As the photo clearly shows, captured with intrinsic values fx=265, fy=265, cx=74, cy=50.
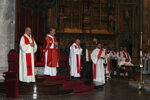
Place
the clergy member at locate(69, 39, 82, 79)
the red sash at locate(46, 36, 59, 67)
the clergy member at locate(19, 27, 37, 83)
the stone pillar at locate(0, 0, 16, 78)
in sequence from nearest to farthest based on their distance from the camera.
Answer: the clergy member at locate(19, 27, 37, 83) → the red sash at locate(46, 36, 59, 67) → the stone pillar at locate(0, 0, 16, 78) → the clergy member at locate(69, 39, 82, 79)

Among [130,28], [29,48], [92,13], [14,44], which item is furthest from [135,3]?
[29,48]

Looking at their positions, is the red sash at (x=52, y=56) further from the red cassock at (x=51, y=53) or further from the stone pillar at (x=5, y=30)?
the stone pillar at (x=5, y=30)

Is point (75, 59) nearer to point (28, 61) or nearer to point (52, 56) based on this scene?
point (52, 56)

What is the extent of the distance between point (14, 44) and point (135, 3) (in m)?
13.3

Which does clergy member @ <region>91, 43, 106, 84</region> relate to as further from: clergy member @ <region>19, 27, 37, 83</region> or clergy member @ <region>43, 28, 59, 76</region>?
clergy member @ <region>19, 27, 37, 83</region>

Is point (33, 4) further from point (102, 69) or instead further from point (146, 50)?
point (146, 50)

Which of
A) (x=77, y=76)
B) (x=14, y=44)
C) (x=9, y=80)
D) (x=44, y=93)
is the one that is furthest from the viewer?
(x=77, y=76)

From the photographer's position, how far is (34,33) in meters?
13.0

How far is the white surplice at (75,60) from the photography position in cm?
1256

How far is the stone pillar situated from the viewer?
1102 centimetres

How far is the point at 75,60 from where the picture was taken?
12.7 m

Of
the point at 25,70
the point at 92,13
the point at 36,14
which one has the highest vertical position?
the point at 92,13

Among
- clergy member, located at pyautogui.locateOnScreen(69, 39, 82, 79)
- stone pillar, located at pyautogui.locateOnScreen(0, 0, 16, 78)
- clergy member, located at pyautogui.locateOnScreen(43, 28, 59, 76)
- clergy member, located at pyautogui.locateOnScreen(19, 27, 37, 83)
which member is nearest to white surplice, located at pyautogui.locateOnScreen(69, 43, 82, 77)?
clergy member, located at pyautogui.locateOnScreen(69, 39, 82, 79)

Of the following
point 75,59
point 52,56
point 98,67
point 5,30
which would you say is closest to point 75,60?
point 75,59
